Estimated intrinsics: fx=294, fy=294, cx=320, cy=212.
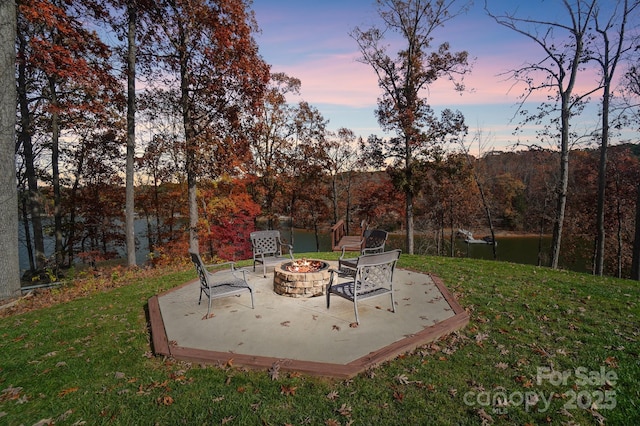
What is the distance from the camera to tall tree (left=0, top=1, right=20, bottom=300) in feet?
19.6

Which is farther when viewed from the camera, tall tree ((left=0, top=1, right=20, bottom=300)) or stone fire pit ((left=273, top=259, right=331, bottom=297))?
tall tree ((left=0, top=1, right=20, bottom=300))

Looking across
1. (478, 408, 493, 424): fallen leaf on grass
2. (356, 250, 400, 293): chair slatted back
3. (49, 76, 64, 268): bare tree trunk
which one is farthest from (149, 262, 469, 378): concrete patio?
(49, 76, 64, 268): bare tree trunk

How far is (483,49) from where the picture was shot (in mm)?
11891

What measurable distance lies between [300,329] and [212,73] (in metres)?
8.67

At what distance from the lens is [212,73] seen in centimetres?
941

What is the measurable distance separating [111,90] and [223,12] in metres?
4.23

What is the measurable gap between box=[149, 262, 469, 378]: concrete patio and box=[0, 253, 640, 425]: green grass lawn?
143 millimetres

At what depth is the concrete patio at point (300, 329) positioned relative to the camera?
11.0 ft

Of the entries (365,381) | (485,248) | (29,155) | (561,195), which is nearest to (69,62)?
(29,155)

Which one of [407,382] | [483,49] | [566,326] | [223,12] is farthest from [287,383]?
[483,49]

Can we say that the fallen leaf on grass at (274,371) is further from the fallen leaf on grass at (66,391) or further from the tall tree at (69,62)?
the tall tree at (69,62)

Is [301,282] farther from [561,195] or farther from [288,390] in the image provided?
[561,195]

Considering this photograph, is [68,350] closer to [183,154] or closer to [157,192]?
[183,154]

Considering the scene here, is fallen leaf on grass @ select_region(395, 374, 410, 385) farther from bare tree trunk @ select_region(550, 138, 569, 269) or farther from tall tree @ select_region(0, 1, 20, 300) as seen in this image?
bare tree trunk @ select_region(550, 138, 569, 269)
